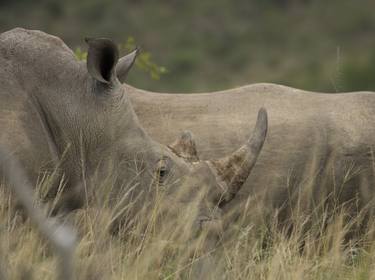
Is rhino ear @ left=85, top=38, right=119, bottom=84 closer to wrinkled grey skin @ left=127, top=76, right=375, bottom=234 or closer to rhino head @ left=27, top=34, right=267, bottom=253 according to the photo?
rhino head @ left=27, top=34, right=267, bottom=253

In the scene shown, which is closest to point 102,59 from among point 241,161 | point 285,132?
point 241,161

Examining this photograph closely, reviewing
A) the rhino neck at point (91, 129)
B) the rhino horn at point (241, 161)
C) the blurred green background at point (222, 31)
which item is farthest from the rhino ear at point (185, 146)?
the blurred green background at point (222, 31)

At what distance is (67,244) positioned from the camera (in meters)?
4.03

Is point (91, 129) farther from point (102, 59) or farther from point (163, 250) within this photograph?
point (163, 250)

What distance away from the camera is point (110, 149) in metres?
8.34

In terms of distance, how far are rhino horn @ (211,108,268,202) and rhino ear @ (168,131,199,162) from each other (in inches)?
7.0

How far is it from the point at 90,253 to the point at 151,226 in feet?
2.27

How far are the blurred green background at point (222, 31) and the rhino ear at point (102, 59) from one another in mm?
15920

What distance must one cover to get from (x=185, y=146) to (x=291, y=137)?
1.24 m

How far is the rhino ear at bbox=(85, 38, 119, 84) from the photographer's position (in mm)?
8094

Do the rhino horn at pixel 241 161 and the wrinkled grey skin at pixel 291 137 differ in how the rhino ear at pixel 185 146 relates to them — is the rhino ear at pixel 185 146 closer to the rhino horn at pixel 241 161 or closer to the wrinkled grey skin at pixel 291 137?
the rhino horn at pixel 241 161

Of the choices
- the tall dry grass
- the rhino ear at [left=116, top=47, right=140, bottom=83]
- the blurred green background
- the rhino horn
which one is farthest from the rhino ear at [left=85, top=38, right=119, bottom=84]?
the blurred green background

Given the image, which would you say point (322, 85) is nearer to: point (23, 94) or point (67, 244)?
point (23, 94)

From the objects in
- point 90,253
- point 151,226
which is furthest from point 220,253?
point 90,253
